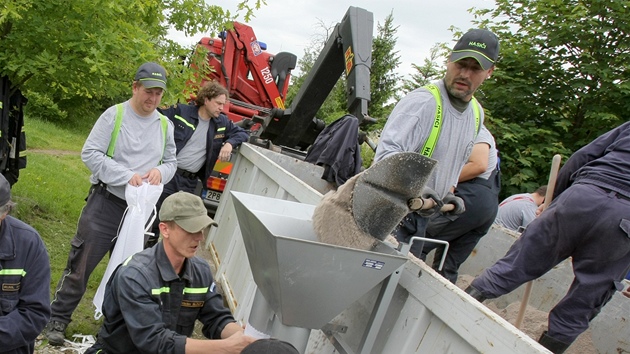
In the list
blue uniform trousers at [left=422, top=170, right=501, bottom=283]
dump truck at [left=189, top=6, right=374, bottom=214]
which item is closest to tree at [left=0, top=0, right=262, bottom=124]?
dump truck at [left=189, top=6, right=374, bottom=214]

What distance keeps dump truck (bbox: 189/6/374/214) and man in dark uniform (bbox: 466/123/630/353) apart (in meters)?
1.91

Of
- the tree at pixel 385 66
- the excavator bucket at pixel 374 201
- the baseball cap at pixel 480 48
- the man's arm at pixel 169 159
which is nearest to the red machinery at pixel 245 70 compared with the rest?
the man's arm at pixel 169 159

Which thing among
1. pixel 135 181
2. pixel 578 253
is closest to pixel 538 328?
pixel 578 253

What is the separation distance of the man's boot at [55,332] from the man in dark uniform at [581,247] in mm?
2614

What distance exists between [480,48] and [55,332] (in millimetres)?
3137

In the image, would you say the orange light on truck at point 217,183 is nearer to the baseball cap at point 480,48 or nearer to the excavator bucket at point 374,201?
the baseball cap at point 480,48

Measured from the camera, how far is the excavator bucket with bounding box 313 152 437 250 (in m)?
2.33

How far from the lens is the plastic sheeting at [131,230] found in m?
3.93

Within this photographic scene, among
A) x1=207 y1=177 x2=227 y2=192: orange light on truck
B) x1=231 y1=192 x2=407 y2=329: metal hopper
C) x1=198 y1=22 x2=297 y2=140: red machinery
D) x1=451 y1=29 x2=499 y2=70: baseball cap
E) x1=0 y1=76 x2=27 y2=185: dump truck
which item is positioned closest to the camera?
x1=231 y1=192 x2=407 y2=329: metal hopper

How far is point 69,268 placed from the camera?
413cm

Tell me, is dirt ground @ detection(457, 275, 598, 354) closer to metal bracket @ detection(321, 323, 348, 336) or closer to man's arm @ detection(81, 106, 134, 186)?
metal bracket @ detection(321, 323, 348, 336)

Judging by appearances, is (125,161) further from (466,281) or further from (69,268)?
(466,281)

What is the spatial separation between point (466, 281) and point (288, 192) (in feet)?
5.81

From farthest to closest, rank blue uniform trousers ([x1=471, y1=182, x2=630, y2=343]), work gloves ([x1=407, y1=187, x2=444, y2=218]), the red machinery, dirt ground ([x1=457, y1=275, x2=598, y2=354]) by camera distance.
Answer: the red machinery
dirt ground ([x1=457, y1=275, x2=598, y2=354])
blue uniform trousers ([x1=471, y1=182, x2=630, y2=343])
work gloves ([x1=407, y1=187, x2=444, y2=218])
